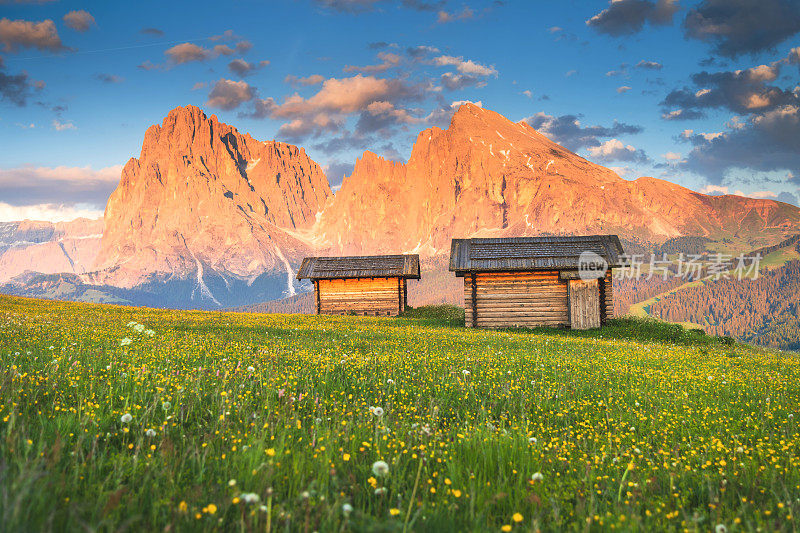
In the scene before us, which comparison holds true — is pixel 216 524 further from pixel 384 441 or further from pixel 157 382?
pixel 157 382

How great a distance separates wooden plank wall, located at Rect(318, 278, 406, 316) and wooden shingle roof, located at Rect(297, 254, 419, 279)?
1093mm

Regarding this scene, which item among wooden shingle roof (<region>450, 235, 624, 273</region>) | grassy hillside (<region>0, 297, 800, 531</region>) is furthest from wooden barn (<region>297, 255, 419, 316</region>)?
grassy hillside (<region>0, 297, 800, 531</region>)

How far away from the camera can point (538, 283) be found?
30625 mm

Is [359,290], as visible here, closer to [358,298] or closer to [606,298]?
[358,298]

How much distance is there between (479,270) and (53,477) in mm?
28169

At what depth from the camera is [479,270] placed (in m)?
29.7

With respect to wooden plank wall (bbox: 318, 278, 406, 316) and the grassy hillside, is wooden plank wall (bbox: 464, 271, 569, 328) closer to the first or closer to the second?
wooden plank wall (bbox: 318, 278, 406, 316)

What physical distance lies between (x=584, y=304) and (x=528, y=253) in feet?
16.7

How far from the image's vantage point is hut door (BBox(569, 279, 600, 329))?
1166 inches

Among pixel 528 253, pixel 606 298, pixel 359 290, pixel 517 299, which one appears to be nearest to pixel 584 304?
pixel 606 298

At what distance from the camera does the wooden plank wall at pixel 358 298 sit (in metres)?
44.4

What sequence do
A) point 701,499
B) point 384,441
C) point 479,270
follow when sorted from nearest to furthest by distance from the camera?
point 701,499 → point 384,441 → point 479,270

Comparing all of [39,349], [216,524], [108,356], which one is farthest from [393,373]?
[39,349]

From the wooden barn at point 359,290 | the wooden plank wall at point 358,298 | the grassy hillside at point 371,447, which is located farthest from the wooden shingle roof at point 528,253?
the grassy hillside at point 371,447
